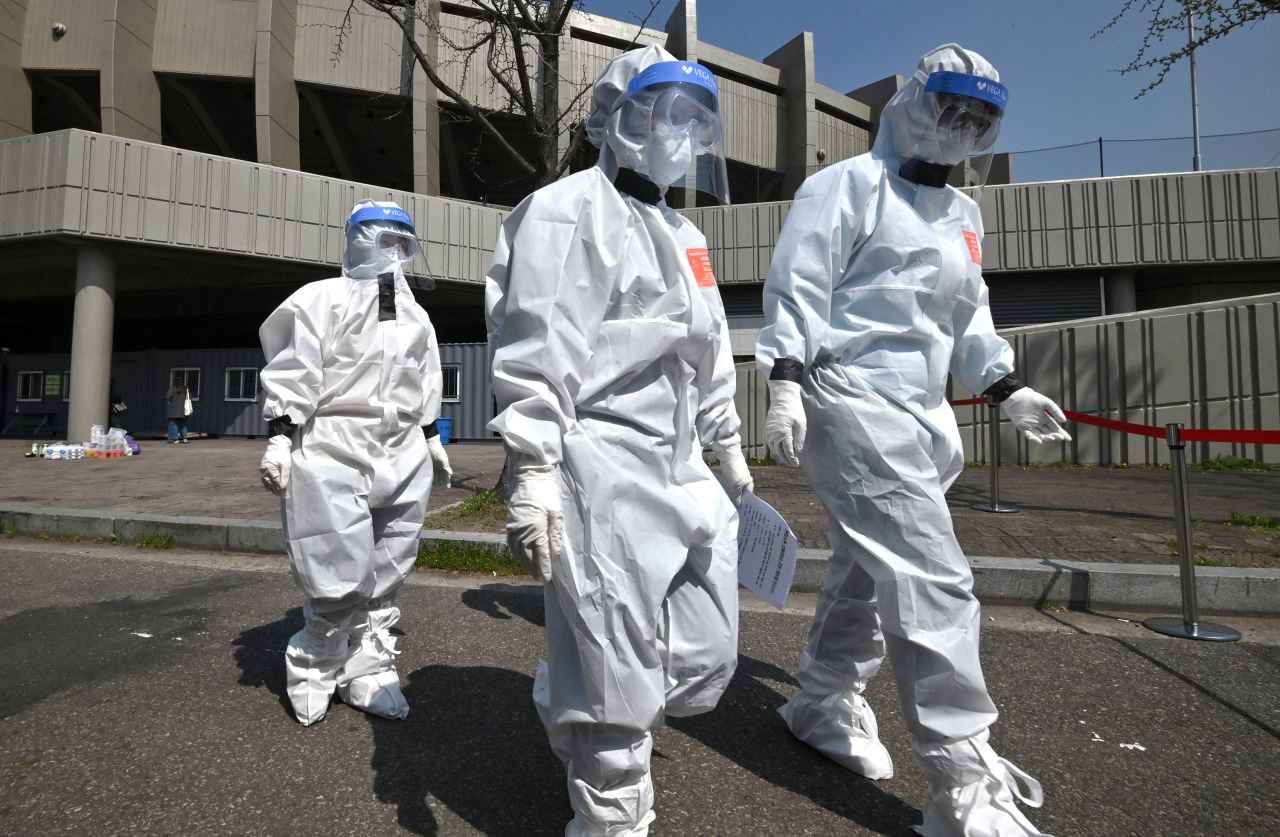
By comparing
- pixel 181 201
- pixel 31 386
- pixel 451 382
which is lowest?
pixel 451 382

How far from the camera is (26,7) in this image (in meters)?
16.9

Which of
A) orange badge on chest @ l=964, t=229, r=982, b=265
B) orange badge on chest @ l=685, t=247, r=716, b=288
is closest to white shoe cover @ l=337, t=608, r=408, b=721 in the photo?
orange badge on chest @ l=685, t=247, r=716, b=288

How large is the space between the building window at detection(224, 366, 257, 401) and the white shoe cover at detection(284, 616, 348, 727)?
18.0m

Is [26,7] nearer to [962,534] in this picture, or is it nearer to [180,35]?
[180,35]

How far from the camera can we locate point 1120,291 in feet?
52.9

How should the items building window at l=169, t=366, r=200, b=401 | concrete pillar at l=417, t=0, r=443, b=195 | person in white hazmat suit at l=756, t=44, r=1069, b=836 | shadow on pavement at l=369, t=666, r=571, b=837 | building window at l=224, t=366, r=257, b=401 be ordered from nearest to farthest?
person in white hazmat suit at l=756, t=44, r=1069, b=836
shadow on pavement at l=369, t=666, r=571, b=837
concrete pillar at l=417, t=0, r=443, b=195
building window at l=224, t=366, r=257, b=401
building window at l=169, t=366, r=200, b=401

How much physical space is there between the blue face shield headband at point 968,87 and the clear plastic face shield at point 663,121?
0.74 meters

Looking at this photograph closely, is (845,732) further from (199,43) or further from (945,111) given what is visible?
(199,43)

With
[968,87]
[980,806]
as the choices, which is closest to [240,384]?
[968,87]

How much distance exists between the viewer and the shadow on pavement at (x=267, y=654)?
3000mm

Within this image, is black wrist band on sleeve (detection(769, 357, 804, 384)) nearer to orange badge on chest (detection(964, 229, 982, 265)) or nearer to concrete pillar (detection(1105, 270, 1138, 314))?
orange badge on chest (detection(964, 229, 982, 265))

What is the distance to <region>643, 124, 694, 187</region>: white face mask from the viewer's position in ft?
6.19

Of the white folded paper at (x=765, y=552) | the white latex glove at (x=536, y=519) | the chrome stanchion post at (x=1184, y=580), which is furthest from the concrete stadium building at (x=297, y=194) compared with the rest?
the white latex glove at (x=536, y=519)

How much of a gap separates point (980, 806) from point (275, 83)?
19.7 meters
